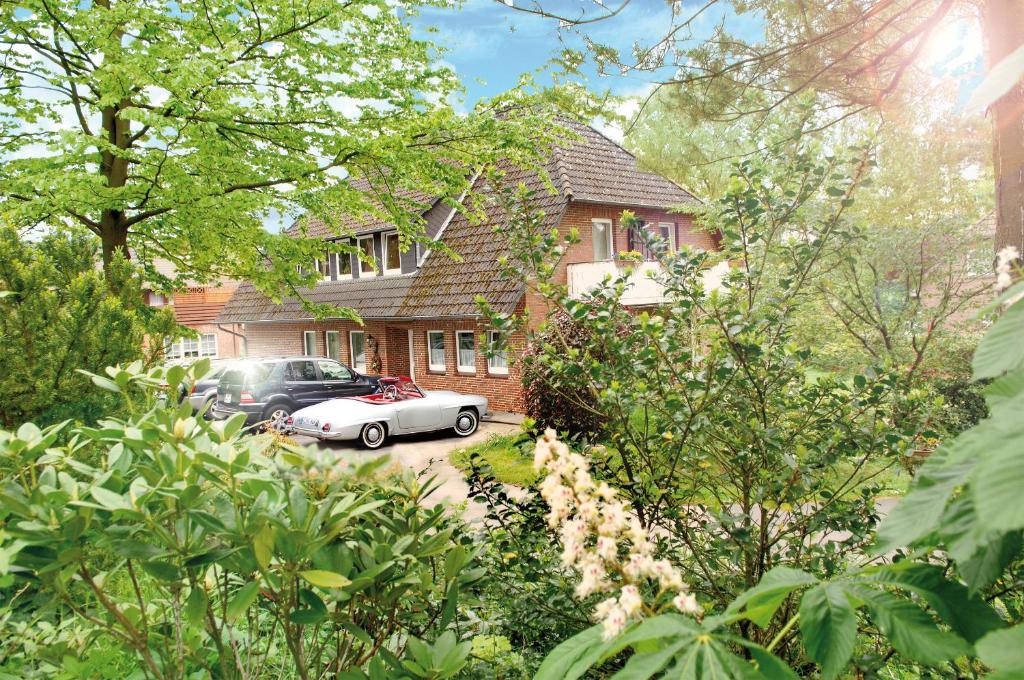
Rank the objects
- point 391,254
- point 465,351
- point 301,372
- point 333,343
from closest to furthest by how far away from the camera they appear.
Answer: point 301,372, point 465,351, point 391,254, point 333,343

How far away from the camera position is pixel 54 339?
13.3 ft

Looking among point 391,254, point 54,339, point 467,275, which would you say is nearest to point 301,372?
point 467,275

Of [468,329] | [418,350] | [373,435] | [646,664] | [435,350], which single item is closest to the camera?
[646,664]

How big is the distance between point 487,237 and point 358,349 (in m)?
6.28

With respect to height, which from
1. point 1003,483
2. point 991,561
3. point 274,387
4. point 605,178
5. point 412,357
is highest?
point 605,178

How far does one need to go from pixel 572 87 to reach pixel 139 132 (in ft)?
20.3

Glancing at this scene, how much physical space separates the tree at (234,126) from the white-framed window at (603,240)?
7.85m

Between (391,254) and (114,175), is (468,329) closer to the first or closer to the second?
(391,254)

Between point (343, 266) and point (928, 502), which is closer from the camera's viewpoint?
point (928, 502)

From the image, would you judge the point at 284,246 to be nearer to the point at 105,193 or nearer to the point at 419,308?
the point at 105,193

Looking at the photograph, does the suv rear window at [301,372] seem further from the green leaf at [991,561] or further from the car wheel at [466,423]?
the green leaf at [991,561]

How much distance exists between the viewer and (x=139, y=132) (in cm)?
835

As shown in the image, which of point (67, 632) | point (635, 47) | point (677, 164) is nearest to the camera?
point (67, 632)

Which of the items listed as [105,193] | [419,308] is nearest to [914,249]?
[105,193]
